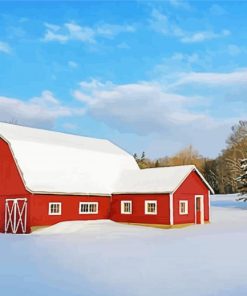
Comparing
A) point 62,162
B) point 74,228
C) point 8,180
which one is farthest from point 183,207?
point 8,180

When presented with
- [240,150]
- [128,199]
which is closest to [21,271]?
[128,199]

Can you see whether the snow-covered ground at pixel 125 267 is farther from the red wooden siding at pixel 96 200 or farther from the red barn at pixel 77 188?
the red barn at pixel 77 188

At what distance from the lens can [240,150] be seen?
63.0 metres

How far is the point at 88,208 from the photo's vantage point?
2903cm

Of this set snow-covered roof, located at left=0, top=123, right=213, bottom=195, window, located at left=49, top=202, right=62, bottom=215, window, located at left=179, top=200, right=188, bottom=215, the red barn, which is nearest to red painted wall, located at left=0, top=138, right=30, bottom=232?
the red barn

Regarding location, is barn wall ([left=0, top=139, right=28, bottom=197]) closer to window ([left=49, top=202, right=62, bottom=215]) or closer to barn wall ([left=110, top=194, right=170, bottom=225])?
window ([left=49, top=202, right=62, bottom=215])

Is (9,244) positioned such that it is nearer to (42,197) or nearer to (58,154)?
(42,197)

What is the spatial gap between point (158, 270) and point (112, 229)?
13747 millimetres

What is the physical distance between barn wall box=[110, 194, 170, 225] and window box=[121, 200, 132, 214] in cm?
21

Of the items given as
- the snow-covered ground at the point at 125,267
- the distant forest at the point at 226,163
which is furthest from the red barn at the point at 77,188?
the distant forest at the point at 226,163

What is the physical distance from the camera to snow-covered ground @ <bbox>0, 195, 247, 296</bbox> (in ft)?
29.7

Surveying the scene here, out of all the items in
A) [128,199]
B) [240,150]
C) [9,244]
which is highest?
[240,150]

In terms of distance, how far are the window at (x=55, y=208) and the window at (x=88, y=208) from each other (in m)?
1.89

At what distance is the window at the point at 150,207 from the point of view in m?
28.0
